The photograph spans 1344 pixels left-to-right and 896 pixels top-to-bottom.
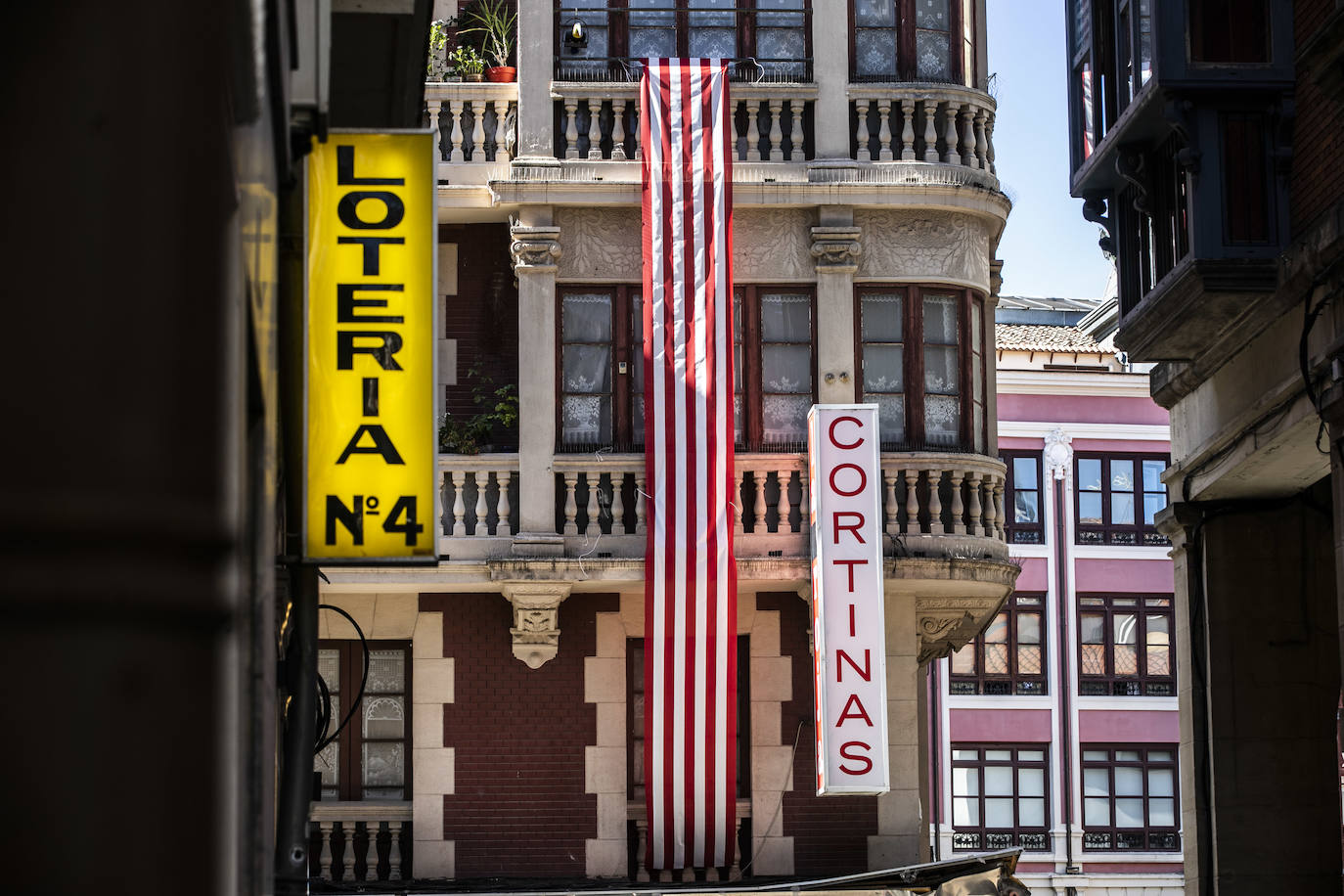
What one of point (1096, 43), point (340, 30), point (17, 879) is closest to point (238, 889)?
point (17, 879)

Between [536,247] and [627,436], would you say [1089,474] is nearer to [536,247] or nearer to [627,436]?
[627,436]

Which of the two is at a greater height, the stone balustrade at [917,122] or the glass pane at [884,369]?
the stone balustrade at [917,122]

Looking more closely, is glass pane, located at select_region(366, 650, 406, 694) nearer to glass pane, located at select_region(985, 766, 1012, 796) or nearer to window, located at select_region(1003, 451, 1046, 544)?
glass pane, located at select_region(985, 766, 1012, 796)

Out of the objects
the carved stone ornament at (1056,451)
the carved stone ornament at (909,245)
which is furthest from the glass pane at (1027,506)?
the carved stone ornament at (909,245)

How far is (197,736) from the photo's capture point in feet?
11.6

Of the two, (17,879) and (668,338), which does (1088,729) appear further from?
A: (17,879)

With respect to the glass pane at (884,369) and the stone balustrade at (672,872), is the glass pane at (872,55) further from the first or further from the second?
the stone balustrade at (672,872)

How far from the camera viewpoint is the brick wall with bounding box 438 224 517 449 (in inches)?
869

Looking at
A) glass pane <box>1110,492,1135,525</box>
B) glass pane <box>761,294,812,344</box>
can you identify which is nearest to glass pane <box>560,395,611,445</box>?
glass pane <box>761,294,812,344</box>

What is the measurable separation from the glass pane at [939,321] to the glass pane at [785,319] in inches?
53.8

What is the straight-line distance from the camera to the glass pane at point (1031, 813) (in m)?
48.6

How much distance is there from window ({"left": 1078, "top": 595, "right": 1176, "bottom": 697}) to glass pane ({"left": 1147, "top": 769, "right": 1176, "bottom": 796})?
1.91 m

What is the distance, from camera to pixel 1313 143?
15.2 metres

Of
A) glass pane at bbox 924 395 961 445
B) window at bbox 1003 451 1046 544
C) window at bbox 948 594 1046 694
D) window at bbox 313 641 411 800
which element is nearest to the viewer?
window at bbox 313 641 411 800
